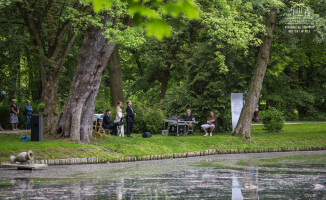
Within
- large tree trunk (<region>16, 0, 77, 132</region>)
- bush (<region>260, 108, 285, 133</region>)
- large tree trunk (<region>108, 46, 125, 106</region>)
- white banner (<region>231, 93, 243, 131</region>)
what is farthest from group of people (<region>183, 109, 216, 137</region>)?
large tree trunk (<region>16, 0, 77, 132</region>)

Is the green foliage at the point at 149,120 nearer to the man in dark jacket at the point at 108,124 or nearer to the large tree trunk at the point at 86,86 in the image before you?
the man in dark jacket at the point at 108,124

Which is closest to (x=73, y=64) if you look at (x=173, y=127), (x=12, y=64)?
(x=12, y=64)

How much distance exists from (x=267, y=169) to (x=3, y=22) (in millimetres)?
16960

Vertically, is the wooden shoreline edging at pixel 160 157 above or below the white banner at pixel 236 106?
below

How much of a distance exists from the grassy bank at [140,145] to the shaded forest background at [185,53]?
3.44m

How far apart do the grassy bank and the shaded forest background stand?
3436 mm

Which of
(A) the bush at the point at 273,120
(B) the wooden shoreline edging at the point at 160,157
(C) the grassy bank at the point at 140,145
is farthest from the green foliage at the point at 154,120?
(B) the wooden shoreline edging at the point at 160,157

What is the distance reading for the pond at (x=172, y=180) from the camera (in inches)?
463

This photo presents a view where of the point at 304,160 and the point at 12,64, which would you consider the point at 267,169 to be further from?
the point at 12,64

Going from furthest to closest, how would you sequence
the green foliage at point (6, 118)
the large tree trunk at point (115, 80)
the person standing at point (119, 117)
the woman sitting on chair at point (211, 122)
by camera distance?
the large tree trunk at point (115, 80) → the green foliage at point (6, 118) → the woman sitting on chair at point (211, 122) → the person standing at point (119, 117)

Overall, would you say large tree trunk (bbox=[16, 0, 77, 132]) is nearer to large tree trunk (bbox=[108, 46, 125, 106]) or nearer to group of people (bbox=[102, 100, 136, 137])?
large tree trunk (bbox=[108, 46, 125, 106])

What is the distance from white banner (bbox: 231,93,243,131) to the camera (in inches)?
1177

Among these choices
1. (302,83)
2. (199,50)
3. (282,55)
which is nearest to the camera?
(199,50)

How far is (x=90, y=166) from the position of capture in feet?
59.6
